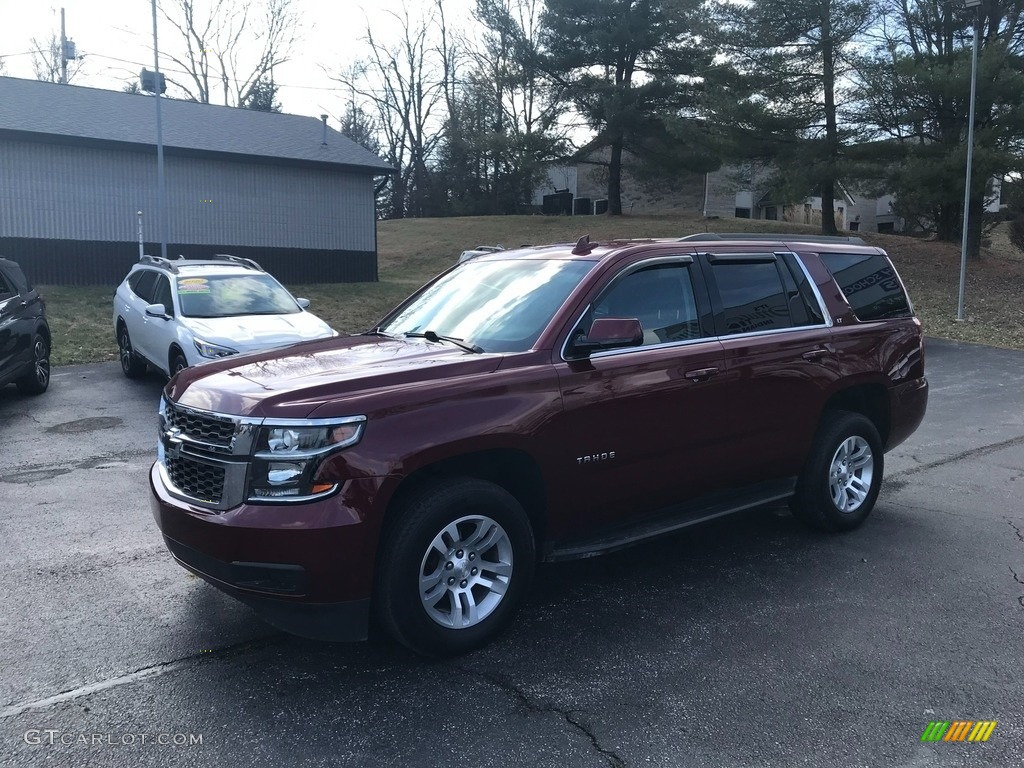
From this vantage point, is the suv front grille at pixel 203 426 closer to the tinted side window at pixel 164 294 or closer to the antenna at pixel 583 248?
the antenna at pixel 583 248

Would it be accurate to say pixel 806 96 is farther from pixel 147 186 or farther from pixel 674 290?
pixel 674 290

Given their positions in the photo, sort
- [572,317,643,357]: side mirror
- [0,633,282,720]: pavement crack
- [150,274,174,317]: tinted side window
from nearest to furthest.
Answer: [0,633,282,720]: pavement crack → [572,317,643,357]: side mirror → [150,274,174,317]: tinted side window

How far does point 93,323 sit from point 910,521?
16.4 meters

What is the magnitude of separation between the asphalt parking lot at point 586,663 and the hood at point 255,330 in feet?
12.4

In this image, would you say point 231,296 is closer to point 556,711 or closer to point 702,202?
point 556,711

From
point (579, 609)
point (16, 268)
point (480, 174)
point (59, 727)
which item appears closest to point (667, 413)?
point (579, 609)

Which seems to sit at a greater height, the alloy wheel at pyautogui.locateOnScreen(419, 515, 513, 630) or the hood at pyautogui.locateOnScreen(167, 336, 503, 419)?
the hood at pyautogui.locateOnScreen(167, 336, 503, 419)

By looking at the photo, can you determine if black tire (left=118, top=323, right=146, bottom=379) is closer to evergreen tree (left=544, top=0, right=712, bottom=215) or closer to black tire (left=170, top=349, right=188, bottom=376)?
black tire (left=170, top=349, right=188, bottom=376)

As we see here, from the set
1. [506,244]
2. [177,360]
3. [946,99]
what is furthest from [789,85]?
[177,360]

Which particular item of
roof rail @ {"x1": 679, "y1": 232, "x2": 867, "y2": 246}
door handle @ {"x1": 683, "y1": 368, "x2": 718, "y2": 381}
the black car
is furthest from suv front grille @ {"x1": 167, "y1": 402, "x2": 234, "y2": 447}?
the black car

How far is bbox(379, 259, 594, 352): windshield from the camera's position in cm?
469

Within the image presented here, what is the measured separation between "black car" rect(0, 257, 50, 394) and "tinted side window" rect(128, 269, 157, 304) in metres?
1.29

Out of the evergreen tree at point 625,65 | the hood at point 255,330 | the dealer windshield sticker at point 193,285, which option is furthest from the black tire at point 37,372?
the evergreen tree at point 625,65

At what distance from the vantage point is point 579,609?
4.69m
